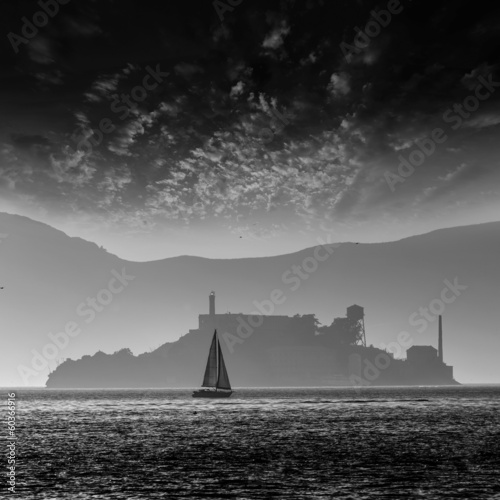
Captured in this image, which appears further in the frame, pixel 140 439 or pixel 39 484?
pixel 140 439

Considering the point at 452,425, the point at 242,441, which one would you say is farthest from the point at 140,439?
the point at 452,425

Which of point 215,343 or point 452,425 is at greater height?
point 215,343

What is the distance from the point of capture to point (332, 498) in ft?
152

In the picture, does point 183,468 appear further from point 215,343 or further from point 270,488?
point 215,343

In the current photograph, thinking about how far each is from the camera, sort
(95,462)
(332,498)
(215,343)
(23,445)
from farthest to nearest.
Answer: (215,343) < (23,445) < (95,462) < (332,498)

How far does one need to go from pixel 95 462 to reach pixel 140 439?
24.3 meters

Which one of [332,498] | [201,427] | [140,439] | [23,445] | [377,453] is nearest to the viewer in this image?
[332,498]

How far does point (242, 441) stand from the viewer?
8588 cm

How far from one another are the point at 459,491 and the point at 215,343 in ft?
462

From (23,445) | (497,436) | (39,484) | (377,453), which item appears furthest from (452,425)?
(39,484)

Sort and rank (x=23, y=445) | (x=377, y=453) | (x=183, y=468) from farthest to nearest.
→ (x=23, y=445), (x=377, y=453), (x=183, y=468)

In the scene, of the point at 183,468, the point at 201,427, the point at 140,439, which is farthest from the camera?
the point at 201,427

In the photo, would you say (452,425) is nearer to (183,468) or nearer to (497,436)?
(497,436)

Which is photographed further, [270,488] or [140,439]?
[140,439]
